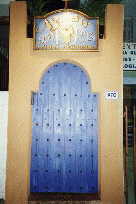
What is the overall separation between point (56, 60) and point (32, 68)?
2.03 ft

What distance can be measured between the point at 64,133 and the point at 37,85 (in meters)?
1.35

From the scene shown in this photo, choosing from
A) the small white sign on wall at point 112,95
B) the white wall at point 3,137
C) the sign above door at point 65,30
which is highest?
the sign above door at point 65,30

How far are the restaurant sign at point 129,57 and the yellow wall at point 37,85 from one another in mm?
5636

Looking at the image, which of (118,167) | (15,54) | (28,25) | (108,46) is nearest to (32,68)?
(15,54)

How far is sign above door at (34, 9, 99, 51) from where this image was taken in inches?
281

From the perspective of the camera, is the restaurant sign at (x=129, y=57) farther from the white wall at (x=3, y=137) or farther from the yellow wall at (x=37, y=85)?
the white wall at (x=3, y=137)

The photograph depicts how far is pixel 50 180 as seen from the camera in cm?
716

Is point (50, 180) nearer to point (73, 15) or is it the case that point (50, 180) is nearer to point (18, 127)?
point (18, 127)

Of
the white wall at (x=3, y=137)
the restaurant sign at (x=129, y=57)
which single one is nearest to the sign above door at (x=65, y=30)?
the white wall at (x=3, y=137)

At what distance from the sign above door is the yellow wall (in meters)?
0.20

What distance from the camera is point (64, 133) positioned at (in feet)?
23.6

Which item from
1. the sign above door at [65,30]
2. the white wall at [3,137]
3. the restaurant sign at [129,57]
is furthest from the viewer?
the restaurant sign at [129,57]

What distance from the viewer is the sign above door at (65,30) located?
23.4 feet

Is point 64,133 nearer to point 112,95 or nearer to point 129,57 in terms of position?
point 112,95
